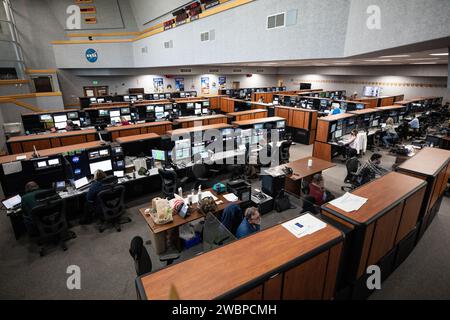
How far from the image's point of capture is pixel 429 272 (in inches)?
149

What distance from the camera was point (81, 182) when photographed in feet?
16.9

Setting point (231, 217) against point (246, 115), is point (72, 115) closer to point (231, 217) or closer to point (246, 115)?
point (246, 115)

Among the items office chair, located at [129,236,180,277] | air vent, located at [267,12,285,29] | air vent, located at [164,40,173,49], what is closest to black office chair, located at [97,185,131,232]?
office chair, located at [129,236,180,277]

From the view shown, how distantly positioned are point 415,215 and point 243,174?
4.15m

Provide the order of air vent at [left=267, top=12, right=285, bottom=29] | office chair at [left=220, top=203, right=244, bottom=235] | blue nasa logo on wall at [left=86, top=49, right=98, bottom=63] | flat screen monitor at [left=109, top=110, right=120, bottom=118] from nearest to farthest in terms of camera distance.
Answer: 1. office chair at [left=220, top=203, right=244, bottom=235]
2. air vent at [left=267, top=12, right=285, bottom=29]
3. flat screen monitor at [left=109, top=110, right=120, bottom=118]
4. blue nasa logo on wall at [left=86, top=49, right=98, bottom=63]

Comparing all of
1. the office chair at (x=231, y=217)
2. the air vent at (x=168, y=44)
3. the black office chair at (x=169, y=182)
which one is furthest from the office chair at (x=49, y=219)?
the air vent at (x=168, y=44)

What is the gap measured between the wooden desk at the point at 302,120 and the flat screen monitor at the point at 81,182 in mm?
8126

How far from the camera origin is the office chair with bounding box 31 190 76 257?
13.1ft

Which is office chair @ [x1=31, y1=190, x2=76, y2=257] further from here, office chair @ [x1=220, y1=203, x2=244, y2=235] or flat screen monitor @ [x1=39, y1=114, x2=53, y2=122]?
flat screen monitor @ [x1=39, y1=114, x2=53, y2=122]

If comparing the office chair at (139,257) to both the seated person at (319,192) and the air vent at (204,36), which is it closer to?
the seated person at (319,192)

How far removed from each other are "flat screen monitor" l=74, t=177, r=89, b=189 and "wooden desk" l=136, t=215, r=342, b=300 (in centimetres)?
389

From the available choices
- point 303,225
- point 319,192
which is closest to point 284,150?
point 319,192

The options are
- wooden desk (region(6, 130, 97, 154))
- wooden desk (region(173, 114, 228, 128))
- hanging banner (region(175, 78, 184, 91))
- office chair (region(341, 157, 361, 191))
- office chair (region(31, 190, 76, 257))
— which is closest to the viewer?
office chair (region(31, 190, 76, 257))
